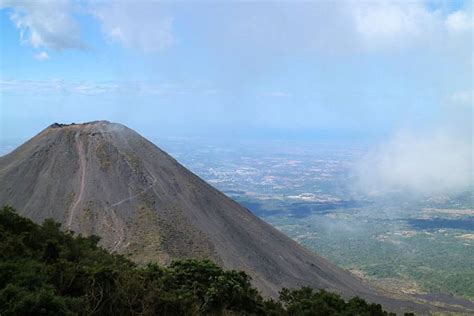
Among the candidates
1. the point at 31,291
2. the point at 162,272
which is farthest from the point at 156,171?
the point at 31,291

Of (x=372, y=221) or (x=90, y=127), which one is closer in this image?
(x=90, y=127)

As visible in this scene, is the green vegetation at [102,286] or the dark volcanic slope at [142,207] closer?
the green vegetation at [102,286]

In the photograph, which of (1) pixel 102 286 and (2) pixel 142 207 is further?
(2) pixel 142 207

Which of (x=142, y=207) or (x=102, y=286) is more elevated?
(x=142, y=207)

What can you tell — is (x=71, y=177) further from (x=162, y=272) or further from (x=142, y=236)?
(x=162, y=272)
